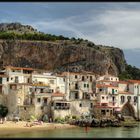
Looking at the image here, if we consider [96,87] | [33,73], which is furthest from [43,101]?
[96,87]

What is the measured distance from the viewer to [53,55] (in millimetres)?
104562

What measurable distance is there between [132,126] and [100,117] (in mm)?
5764

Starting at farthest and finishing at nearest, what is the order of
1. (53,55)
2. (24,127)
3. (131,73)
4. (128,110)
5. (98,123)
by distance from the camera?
(131,73) → (53,55) → (128,110) → (98,123) → (24,127)

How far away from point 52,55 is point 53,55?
262 mm

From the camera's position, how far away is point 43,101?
55.2 metres

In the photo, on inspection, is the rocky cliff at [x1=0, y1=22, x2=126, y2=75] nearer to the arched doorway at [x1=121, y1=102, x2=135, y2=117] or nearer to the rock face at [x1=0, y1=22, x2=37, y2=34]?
the arched doorway at [x1=121, y1=102, x2=135, y2=117]

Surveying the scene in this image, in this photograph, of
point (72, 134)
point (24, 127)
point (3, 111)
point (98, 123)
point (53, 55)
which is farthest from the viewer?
point (53, 55)

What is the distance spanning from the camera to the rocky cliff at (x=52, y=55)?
332 ft

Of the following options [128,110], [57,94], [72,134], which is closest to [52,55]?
[128,110]

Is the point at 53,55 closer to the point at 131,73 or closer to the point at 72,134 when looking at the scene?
the point at 131,73

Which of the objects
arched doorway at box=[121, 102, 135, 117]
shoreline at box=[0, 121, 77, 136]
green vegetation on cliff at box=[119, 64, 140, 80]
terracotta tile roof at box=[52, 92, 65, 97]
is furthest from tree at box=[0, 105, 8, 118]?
green vegetation on cliff at box=[119, 64, 140, 80]

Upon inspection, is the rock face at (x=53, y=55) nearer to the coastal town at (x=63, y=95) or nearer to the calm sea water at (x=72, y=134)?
the coastal town at (x=63, y=95)

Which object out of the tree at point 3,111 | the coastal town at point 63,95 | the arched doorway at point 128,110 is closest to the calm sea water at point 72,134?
the coastal town at point 63,95

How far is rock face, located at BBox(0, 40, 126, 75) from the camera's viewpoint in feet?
332
